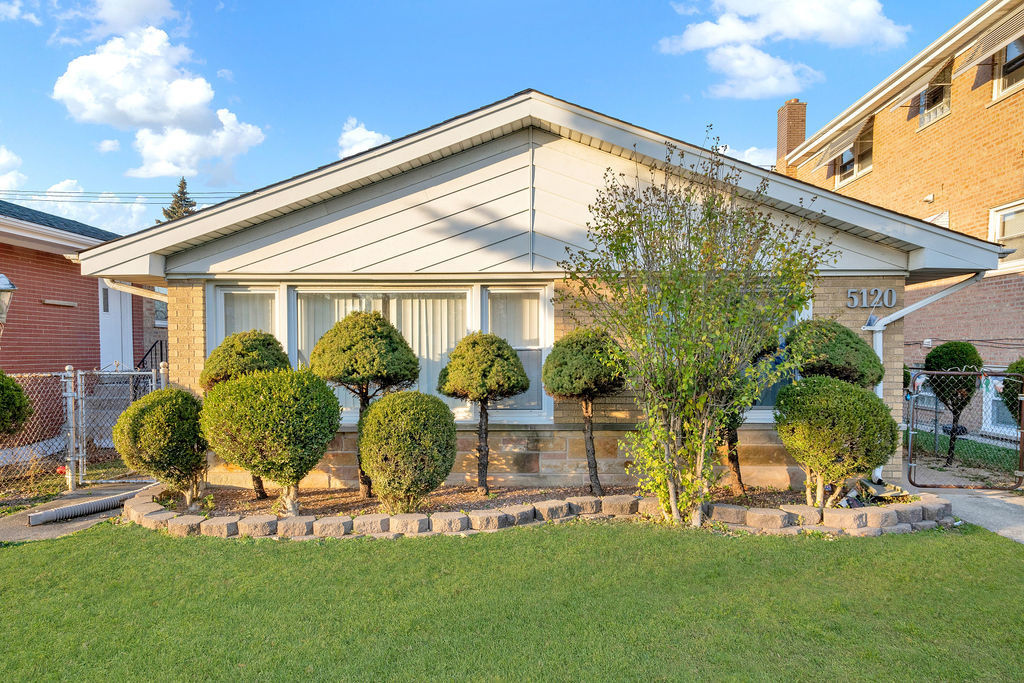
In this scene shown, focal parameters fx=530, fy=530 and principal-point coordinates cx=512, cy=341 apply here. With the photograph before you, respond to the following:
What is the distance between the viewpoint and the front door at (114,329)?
414 inches

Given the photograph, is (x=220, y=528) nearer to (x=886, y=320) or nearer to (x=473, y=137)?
(x=473, y=137)

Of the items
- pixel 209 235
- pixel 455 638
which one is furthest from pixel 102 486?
pixel 455 638

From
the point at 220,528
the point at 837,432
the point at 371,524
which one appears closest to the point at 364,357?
the point at 371,524

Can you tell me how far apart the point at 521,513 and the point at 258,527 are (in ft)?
7.63

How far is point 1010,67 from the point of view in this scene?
33.7 ft

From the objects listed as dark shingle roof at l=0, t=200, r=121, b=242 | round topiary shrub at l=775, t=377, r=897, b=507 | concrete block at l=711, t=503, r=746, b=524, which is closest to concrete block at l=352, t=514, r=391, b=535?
concrete block at l=711, t=503, r=746, b=524

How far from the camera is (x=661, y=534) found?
178 inches

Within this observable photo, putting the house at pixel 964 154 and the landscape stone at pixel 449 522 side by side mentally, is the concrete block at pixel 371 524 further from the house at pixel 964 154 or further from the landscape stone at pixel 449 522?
the house at pixel 964 154

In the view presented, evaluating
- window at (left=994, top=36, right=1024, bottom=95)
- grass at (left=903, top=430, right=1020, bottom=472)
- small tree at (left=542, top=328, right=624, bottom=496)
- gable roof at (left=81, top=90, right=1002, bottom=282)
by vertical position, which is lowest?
grass at (left=903, top=430, right=1020, bottom=472)

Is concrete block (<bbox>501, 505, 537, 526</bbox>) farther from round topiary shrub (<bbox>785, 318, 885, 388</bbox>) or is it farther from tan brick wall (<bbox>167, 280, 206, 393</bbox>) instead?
tan brick wall (<bbox>167, 280, 206, 393</bbox>)

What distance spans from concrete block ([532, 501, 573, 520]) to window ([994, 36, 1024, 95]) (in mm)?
12051

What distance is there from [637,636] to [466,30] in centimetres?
1108

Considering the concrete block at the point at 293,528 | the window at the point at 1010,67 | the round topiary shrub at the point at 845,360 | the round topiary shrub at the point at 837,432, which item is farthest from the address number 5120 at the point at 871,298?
the window at the point at 1010,67

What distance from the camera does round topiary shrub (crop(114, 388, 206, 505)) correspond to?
5051 mm
